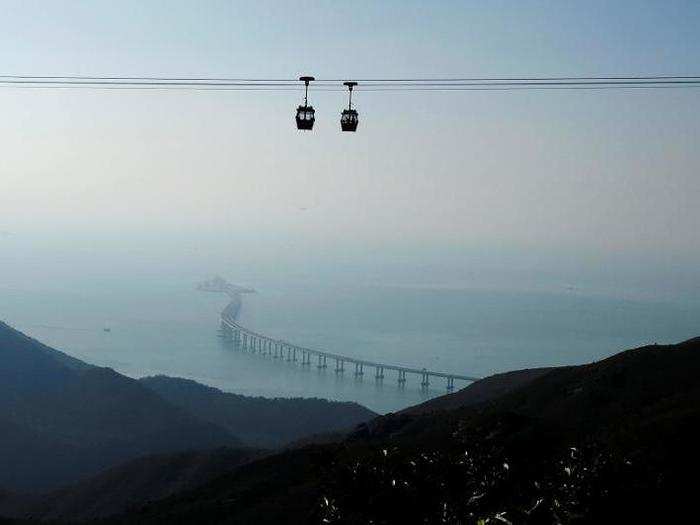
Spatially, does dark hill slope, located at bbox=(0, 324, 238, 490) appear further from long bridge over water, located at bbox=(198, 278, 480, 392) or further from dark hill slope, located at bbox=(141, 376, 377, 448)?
long bridge over water, located at bbox=(198, 278, 480, 392)

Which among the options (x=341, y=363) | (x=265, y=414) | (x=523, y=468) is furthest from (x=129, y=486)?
(x=341, y=363)

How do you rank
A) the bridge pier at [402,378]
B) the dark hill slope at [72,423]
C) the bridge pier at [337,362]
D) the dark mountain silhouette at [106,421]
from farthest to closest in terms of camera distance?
the bridge pier at [402,378], the bridge pier at [337,362], the dark hill slope at [72,423], the dark mountain silhouette at [106,421]

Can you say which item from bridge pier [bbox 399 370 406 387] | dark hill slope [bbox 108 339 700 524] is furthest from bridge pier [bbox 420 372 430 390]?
dark hill slope [bbox 108 339 700 524]

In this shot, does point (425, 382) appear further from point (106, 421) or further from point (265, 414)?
point (106, 421)

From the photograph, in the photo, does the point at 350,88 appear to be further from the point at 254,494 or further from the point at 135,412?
the point at 135,412

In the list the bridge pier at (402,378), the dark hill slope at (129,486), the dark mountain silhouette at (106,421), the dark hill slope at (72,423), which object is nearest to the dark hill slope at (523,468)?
the dark hill slope at (129,486)

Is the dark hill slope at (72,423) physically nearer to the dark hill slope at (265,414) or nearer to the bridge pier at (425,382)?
the dark hill slope at (265,414)
